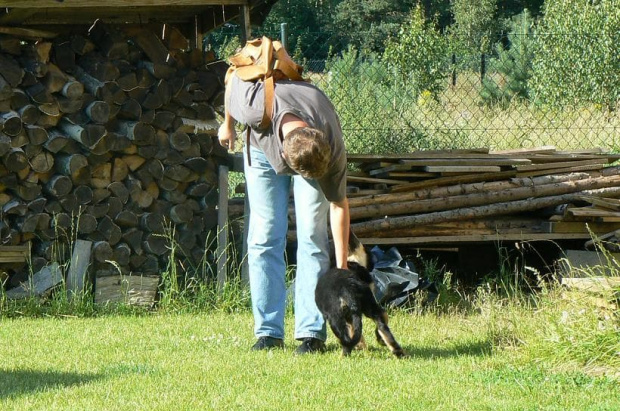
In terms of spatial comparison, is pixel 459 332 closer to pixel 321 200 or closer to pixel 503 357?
pixel 503 357

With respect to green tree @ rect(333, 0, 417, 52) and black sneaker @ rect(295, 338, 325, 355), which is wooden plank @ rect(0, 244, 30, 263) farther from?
green tree @ rect(333, 0, 417, 52)

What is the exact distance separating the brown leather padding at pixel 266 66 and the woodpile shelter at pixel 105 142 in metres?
2.30

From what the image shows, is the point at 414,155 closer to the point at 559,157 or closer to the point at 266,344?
the point at 559,157

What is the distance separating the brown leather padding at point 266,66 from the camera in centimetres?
567

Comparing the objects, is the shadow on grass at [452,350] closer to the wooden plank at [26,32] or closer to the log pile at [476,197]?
the log pile at [476,197]

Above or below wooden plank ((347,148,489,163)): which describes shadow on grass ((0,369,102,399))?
below

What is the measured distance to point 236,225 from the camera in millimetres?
8906

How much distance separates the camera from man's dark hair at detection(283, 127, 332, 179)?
502 cm

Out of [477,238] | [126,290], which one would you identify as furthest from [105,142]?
[477,238]

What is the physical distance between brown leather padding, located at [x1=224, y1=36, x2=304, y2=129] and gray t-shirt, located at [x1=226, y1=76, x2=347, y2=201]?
0.04 meters

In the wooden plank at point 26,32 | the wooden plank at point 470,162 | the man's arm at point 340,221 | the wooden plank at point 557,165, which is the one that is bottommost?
the wooden plank at point 557,165

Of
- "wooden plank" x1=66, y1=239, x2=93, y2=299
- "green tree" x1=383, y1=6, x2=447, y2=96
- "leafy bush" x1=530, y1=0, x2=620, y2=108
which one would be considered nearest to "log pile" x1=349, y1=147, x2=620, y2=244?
"wooden plank" x1=66, y1=239, x2=93, y2=299

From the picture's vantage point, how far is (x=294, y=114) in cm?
547

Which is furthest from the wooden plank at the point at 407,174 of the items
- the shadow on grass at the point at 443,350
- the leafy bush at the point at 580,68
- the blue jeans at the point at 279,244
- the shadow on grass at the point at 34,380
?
the leafy bush at the point at 580,68
